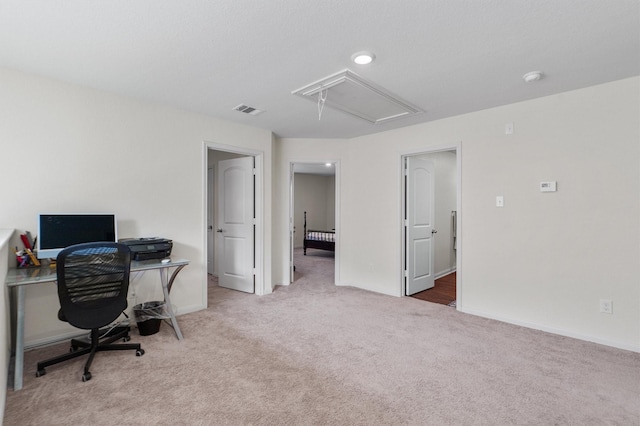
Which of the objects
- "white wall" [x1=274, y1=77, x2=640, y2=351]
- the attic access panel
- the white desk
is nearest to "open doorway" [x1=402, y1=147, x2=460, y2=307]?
"white wall" [x1=274, y1=77, x2=640, y2=351]

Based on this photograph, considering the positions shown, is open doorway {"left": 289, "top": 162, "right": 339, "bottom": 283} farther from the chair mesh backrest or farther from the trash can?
the chair mesh backrest

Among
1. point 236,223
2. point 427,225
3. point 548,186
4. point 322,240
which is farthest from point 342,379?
point 322,240

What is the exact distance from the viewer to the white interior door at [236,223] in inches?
173

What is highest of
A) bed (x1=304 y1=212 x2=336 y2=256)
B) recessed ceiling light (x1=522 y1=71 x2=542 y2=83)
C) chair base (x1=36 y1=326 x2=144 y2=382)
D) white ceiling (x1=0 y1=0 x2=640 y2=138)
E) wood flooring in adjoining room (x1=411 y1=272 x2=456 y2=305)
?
white ceiling (x1=0 y1=0 x2=640 y2=138)

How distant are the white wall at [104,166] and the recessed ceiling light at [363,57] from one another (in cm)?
218

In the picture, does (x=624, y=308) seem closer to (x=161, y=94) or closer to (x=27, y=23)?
(x=161, y=94)

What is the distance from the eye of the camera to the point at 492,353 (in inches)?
103

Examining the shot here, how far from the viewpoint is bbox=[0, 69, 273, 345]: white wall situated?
2.60m

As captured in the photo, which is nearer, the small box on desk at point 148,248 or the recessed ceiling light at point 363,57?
the recessed ceiling light at point 363,57

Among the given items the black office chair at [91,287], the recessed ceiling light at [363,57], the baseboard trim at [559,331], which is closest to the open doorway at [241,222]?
the black office chair at [91,287]

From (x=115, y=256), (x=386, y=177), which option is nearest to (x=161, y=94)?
(x=115, y=256)

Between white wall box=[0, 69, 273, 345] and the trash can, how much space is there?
0.25 meters

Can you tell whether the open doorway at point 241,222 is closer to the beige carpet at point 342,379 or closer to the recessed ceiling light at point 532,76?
the beige carpet at point 342,379

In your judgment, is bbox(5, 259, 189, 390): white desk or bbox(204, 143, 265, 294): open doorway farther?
bbox(204, 143, 265, 294): open doorway
